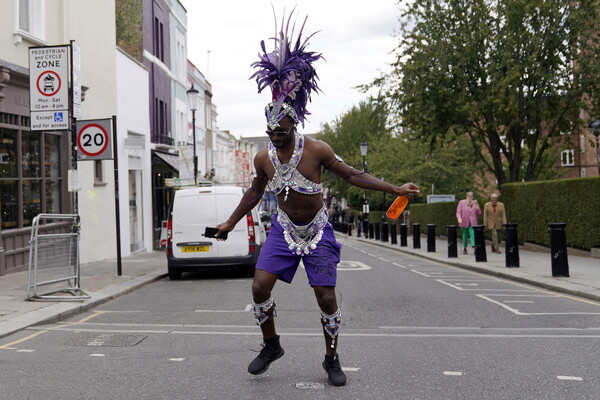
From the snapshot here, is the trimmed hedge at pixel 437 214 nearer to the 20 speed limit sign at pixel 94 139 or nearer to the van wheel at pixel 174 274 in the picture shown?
the van wheel at pixel 174 274

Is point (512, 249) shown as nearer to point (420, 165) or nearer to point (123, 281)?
point (123, 281)

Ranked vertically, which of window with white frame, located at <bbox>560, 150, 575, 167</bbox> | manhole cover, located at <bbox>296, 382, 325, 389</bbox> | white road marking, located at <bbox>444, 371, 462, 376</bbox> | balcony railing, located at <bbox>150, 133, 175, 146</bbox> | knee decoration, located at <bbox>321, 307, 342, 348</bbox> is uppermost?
window with white frame, located at <bbox>560, 150, 575, 167</bbox>

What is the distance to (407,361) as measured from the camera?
536 centimetres

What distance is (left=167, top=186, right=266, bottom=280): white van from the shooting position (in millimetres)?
13070

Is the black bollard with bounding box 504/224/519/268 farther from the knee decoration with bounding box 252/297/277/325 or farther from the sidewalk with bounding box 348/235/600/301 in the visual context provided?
the knee decoration with bounding box 252/297/277/325

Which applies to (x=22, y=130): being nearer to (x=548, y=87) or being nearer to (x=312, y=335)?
(x=312, y=335)

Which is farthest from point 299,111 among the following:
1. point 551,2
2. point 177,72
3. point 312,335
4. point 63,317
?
point 177,72

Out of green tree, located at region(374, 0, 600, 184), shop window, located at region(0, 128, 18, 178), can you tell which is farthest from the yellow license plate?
green tree, located at region(374, 0, 600, 184)

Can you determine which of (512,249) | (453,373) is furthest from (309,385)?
(512,249)

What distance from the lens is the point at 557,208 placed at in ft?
61.0

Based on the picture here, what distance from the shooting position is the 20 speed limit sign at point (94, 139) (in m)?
11.5

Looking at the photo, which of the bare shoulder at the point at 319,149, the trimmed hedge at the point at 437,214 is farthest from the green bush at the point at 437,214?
the bare shoulder at the point at 319,149

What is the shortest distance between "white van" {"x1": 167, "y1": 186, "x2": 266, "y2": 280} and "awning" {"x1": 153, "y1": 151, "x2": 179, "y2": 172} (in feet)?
43.7

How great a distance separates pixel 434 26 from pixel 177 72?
1387 cm
